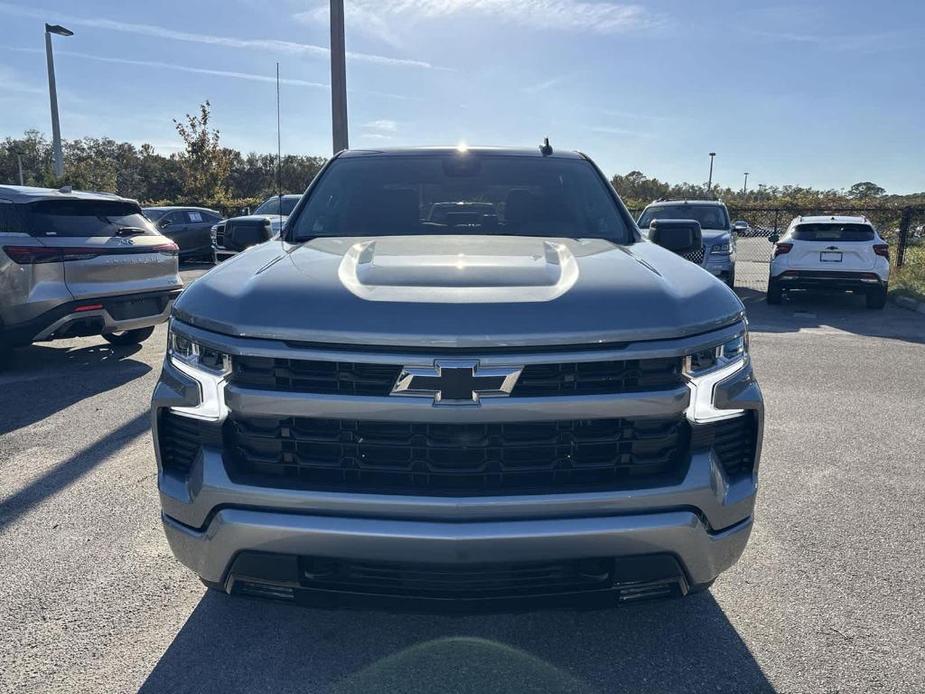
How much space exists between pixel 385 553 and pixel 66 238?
5.82 metres

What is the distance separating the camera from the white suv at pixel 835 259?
11.5 meters

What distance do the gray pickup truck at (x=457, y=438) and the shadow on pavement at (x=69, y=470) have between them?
208 cm

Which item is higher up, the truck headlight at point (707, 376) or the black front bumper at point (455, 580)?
the truck headlight at point (707, 376)

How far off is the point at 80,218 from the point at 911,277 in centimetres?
1491

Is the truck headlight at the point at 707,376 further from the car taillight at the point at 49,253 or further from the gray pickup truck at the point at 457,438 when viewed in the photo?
the car taillight at the point at 49,253

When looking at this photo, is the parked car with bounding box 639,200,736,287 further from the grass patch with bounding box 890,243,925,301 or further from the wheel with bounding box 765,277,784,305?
the grass patch with bounding box 890,243,925,301

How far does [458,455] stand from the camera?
2012mm

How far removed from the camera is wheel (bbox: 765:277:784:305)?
1212 centimetres

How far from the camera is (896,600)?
2.82 m

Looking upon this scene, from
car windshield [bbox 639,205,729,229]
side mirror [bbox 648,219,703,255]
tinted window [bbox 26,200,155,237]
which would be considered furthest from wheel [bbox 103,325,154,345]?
car windshield [bbox 639,205,729,229]

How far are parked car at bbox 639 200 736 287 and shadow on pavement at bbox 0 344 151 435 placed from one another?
29.1 feet

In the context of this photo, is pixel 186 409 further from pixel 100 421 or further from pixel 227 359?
pixel 100 421

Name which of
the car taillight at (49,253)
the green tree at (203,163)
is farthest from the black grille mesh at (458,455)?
the green tree at (203,163)

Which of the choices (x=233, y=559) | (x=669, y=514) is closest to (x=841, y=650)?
(x=669, y=514)
